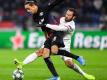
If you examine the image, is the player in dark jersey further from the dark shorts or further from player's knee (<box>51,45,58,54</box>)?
player's knee (<box>51,45,58,54</box>)

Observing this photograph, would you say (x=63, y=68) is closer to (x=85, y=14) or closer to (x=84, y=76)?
(x=84, y=76)

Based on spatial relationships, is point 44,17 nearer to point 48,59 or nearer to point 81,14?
point 48,59

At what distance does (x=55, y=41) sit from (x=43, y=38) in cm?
1239

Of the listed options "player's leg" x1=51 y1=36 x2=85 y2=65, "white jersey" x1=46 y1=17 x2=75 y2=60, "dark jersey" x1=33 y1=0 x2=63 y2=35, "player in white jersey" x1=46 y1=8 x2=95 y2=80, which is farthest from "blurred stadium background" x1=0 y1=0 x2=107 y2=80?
"dark jersey" x1=33 y1=0 x2=63 y2=35

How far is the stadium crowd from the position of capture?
2809 centimetres

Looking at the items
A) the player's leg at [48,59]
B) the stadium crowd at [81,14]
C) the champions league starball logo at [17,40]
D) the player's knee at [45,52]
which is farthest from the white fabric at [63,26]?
the stadium crowd at [81,14]

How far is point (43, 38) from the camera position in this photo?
24891mm

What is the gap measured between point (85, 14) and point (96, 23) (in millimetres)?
836

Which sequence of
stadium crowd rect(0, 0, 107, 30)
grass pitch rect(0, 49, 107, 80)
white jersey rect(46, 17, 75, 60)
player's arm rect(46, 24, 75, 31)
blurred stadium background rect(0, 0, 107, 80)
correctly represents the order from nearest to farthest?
player's arm rect(46, 24, 75, 31)
white jersey rect(46, 17, 75, 60)
grass pitch rect(0, 49, 107, 80)
blurred stadium background rect(0, 0, 107, 80)
stadium crowd rect(0, 0, 107, 30)

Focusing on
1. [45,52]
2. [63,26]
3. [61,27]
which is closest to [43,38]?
[63,26]

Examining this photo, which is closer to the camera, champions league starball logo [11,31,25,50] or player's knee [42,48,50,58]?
player's knee [42,48,50,58]

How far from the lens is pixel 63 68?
→ 54.3 feet

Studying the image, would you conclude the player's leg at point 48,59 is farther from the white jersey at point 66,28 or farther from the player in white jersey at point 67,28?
the white jersey at point 66,28

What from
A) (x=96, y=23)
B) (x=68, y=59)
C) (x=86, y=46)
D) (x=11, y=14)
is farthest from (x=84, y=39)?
(x=68, y=59)
